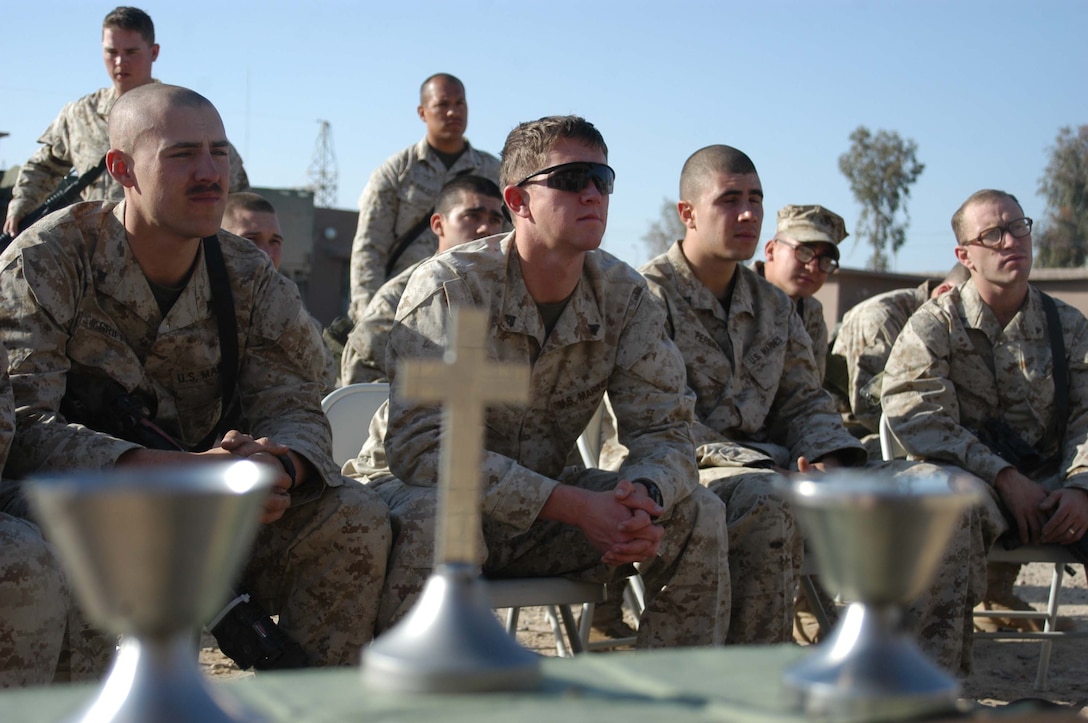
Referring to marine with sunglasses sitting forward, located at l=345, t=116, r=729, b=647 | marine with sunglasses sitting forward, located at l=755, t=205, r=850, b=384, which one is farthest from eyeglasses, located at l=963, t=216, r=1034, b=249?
marine with sunglasses sitting forward, located at l=345, t=116, r=729, b=647

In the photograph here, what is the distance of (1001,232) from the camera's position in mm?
5133

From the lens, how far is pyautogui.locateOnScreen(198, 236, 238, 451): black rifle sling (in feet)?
12.0

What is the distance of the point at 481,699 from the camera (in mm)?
1396

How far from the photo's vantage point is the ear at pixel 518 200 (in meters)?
3.93

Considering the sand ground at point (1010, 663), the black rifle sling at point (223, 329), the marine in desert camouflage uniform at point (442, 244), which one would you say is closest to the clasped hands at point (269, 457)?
the black rifle sling at point (223, 329)

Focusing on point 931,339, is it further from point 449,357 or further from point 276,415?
point 449,357

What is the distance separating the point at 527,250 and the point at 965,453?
200 cm

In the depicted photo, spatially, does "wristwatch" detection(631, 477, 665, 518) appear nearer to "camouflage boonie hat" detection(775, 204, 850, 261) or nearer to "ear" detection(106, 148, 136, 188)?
"ear" detection(106, 148, 136, 188)

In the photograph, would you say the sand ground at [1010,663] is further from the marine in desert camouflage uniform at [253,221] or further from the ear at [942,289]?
the ear at [942,289]

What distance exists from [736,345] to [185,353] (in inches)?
84.1

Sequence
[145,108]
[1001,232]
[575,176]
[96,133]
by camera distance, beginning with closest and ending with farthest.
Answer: [145,108] → [575,176] → [1001,232] → [96,133]

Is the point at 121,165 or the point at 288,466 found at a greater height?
the point at 121,165

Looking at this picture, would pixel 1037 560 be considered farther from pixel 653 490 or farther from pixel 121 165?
pixel 121 165

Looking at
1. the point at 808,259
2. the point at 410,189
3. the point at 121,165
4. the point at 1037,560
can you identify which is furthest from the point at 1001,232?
the point at 410,189
